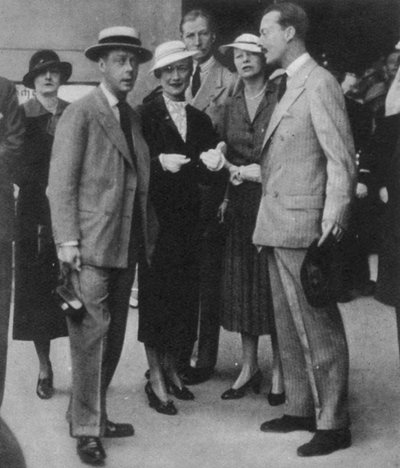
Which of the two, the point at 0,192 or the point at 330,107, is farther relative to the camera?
the point at 0,192

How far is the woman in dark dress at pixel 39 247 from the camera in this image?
16.3 ft

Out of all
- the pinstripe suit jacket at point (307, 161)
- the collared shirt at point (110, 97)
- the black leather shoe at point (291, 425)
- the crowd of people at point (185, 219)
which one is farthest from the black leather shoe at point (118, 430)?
the collared shirt at point (110, 97)

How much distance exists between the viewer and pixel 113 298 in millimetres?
4223

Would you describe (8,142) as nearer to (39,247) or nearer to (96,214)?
(96,214)

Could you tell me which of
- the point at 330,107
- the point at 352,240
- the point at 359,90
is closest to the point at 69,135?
the point at 330,107

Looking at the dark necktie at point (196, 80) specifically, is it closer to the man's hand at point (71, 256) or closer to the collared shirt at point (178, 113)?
the collared shirt at point (178, 113)

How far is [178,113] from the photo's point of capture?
4.81 meters

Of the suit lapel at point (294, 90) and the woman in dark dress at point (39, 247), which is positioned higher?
the suit lapel at point (294, 90)

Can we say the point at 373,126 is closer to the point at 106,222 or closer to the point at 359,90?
the point at 359,90

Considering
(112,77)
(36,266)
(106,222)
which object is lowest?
(36,266)

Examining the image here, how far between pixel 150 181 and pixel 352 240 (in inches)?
113

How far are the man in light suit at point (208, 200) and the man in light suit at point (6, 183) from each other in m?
1.14

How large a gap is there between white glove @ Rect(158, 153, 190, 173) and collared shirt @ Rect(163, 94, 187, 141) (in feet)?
0.85

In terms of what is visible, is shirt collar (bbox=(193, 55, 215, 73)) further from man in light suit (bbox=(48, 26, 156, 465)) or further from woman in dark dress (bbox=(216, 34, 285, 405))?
man in light suit (bbox=(48, 26, 156, 465))
